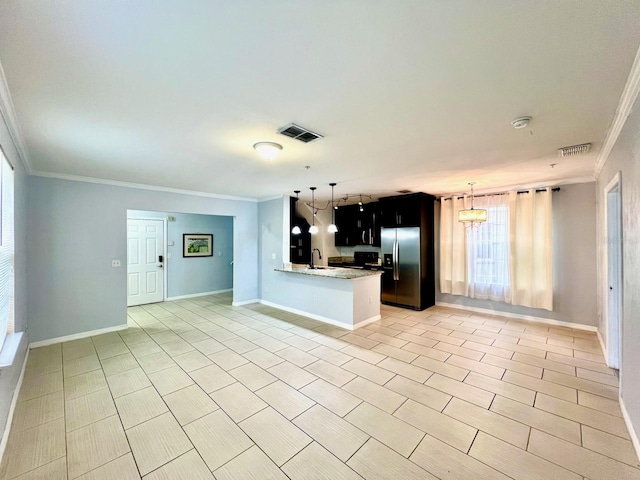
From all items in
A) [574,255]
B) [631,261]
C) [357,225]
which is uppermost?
[357,225]

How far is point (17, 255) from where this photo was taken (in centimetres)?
294

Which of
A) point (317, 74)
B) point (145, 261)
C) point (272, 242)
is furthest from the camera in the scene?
point (145, 261)

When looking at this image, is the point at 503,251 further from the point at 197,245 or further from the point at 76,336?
the point at 76,336

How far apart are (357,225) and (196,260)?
4602 millimetres

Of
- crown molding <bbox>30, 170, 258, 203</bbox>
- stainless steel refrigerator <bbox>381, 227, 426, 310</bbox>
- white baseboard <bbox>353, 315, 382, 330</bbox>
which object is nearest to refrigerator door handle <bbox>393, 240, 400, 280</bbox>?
stainless steel refrigerator <bbox>381, 227, 426, 310</bbox>

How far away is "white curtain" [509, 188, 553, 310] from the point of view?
4.62 metres

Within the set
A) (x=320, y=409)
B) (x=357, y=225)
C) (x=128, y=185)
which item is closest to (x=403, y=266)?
(x=357, y=225)

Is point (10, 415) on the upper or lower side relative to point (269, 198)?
lower

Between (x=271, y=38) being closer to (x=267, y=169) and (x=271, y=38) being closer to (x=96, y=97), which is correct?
(x=96, y=97)

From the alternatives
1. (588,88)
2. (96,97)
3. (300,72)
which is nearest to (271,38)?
(300,72)

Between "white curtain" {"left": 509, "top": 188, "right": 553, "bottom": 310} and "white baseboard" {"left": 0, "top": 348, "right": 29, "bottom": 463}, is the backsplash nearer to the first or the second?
"white curtain" {"left": 509, "top": 188, "right": 553, "bottom": 310}

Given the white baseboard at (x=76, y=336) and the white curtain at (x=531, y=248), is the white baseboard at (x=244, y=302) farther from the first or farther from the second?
the white curtain at (x=531, y=248)

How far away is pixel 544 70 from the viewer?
1.58m

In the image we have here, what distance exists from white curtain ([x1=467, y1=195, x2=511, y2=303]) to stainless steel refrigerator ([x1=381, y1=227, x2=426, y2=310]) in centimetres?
100
